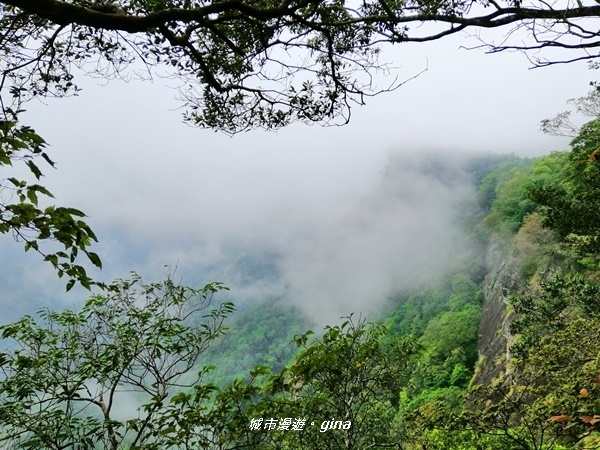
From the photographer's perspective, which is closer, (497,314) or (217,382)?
(217,382)

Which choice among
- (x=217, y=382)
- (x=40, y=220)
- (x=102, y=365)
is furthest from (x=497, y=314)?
(x=40, y=220)

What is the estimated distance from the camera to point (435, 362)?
74.4 feet

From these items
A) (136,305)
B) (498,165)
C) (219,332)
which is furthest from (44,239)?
(498,165)

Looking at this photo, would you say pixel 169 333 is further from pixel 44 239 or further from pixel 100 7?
pixel 100 7

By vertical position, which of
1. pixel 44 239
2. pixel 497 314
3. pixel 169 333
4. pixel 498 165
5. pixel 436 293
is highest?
pixel 498 165

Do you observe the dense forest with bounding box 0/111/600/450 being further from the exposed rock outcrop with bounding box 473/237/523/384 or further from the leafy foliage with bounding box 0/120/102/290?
the exposed rock outcrop with bounding box 473/237/523/384

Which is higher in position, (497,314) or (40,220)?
(497,314)

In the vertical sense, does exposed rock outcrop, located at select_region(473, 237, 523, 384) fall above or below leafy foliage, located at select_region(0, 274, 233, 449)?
above

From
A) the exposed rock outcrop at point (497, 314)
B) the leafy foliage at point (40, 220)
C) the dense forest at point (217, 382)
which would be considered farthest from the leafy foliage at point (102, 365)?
the exposed rock outcrop at point (497, 314)

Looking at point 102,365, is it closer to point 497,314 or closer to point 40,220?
point 40,220

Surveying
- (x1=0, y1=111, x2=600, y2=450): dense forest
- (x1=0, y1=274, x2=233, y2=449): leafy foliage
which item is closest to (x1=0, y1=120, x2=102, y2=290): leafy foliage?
(x1=0, y1=111, x2=600, y2=450): dense forest

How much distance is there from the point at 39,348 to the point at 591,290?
29.4 ft

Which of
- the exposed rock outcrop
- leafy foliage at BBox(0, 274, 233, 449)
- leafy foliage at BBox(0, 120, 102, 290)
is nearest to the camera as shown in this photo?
leafy foliage at BBox(0, 120, 102, 290)

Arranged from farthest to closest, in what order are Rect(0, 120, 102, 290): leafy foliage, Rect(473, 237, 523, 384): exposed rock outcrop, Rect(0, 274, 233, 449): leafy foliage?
Rect(473, 237, 523, 384): exposed rock outcrop, Rect(0, 274, 233, 449): leafy foliage, Rect(0, 120, 102, 290): leafy foliage
